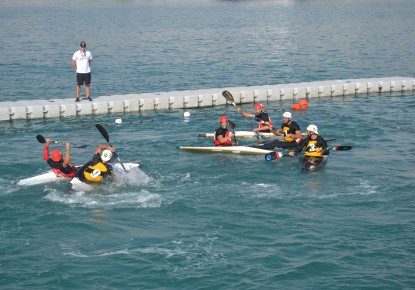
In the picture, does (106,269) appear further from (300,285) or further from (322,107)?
(322,107)

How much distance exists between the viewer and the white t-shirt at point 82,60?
109 ft

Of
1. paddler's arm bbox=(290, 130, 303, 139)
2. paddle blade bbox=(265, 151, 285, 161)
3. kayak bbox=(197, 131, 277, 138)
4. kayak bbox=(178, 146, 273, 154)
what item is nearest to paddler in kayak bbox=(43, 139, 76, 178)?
kayak bbox=(178, 146, 273, 154)

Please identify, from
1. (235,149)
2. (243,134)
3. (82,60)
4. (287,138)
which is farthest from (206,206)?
(82,60)

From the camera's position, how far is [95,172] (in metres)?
22.9

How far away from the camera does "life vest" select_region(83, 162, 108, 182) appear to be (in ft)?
75.0

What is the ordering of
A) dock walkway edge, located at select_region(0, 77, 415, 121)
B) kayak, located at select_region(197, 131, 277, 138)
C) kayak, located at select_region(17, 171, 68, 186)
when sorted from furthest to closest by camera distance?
dock walkway edge, located at select_region(0, 77, 415, 121) < kayak, located at select_region(197, 131, 277, 138) < kayak, located at select_region(17, 171, 68, 186)

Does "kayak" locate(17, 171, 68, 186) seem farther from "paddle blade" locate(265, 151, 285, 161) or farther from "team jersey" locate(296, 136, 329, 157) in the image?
"team jersey" locate(296, 136, 329, 157)

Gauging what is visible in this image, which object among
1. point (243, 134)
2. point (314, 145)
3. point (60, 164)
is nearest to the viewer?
point (60, 164)

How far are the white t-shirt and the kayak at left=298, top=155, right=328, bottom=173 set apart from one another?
468 inches

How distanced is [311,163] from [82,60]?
12662 millimetres

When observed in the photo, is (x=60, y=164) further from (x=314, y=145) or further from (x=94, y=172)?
(x=314, y=145)

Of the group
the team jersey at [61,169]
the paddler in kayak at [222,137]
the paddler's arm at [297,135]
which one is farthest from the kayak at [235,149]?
the team jersey at [61,169]

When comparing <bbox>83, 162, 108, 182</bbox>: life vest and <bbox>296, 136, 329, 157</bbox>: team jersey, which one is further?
<bbox>296, 136, 329, 157</bbox>: team jersey

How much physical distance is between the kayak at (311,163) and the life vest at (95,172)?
6793 mm
